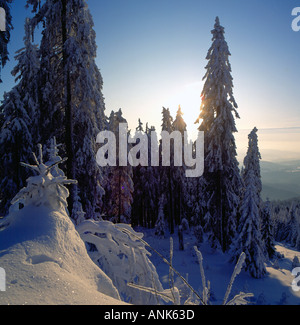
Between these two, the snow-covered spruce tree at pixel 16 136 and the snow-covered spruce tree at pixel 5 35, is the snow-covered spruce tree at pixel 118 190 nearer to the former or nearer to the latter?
the snow-covered spruce tree at pixel 16 136

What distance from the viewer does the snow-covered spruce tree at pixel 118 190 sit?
2468 centimetres

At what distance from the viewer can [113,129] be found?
25.8m

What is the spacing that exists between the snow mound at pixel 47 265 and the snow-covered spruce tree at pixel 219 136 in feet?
51.1

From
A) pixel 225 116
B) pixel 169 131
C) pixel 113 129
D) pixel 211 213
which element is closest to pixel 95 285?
pixel 225 116

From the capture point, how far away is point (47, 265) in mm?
1837

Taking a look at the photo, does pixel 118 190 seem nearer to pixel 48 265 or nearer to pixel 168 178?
pixel 168 178

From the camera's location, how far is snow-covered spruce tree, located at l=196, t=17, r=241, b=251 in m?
16.5

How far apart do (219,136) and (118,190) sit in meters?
13.0

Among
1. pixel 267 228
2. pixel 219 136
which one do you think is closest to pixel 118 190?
pixel 219 136

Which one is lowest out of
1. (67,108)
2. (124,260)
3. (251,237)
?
(251,237)

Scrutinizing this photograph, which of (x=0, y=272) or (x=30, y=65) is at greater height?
(x=30, y=65)
